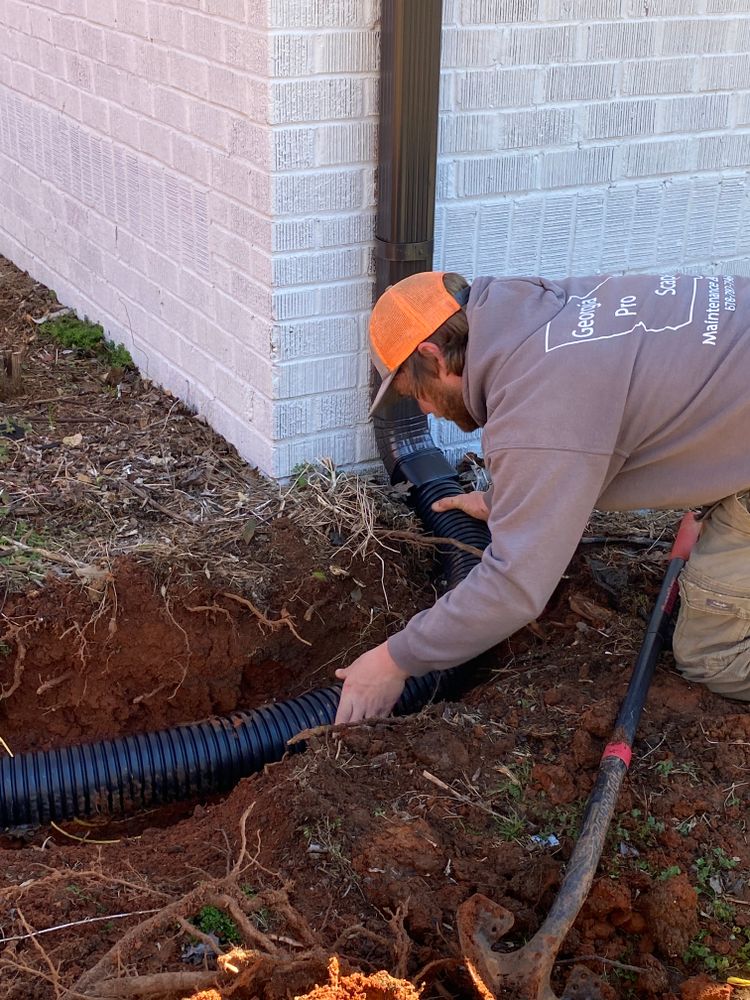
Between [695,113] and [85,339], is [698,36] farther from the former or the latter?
[85,339]

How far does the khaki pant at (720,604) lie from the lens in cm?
288

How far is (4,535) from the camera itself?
11.7 feet

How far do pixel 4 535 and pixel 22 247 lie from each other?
9.44 feet

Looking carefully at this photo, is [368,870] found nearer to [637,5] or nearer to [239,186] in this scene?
[239,186]

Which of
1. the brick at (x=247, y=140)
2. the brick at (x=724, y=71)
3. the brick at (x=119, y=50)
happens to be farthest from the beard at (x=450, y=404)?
the brick at (x=119, y=50)

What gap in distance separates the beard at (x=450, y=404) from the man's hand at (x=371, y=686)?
588 millimetres

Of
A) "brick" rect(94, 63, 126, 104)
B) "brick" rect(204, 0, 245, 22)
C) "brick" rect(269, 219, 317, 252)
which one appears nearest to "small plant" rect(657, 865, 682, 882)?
"brick" rect(269, 219, 317, 252)

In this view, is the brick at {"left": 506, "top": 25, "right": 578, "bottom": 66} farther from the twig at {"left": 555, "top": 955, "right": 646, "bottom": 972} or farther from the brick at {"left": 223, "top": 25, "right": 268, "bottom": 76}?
the twig at {"left": 555, "top": 955, "right": 646, "bottom": 972}

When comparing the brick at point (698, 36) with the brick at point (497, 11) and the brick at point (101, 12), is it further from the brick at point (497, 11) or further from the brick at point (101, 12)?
the brick at point (101, 12)

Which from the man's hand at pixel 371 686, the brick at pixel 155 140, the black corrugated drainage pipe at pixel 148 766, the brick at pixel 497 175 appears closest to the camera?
the man's hand at pixel 371 686

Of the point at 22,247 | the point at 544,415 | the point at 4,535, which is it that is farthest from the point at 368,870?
the point at 22,247

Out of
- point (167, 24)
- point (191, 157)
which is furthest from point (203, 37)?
point (191, 157)

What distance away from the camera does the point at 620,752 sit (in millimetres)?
2604

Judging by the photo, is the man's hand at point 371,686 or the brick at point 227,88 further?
the brick at point 227,88
